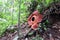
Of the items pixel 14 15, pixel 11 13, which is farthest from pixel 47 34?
pixel 11 13

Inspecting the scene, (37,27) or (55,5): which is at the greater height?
(55,5)

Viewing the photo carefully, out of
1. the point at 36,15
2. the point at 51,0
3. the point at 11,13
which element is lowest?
the point at 11,13

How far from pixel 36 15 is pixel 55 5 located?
43 cm

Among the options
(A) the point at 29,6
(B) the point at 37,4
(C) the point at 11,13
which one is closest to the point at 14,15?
(C) the point at 11,13

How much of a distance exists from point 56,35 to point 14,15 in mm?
1920

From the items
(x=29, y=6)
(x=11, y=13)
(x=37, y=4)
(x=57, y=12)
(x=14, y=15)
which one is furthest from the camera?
(x=11, y=13)

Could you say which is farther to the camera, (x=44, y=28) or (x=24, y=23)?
(x=24, y=23)

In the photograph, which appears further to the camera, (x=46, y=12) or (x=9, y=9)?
(x=9, y=9)

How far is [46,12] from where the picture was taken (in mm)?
3629

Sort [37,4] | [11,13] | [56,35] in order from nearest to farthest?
[56,35], [37,4], [11,13]

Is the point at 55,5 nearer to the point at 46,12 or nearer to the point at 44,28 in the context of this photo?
the point at 46,12

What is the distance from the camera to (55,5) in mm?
3615

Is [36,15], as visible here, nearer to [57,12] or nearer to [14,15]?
[57,12]

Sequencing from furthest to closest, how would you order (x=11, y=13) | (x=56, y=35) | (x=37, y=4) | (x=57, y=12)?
(x=11, y=13) < (x=37, y=4) < (x=57, y=12) < (x=56, y=35)
